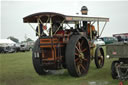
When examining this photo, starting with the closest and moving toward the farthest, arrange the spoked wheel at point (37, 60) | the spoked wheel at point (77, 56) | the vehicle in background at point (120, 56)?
the vehicle in background at point (120, 56)
the spoked wheel at point (77, 56)
the spoked wheel at point (37, 60)

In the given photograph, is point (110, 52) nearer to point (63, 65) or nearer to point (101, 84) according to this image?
point (101, 84)

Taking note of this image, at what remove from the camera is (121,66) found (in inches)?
308

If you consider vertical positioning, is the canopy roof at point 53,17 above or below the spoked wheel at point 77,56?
above

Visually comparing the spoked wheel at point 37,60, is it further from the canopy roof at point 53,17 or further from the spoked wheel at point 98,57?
the spoked wheel at point 98,57

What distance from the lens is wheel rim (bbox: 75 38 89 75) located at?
986cm

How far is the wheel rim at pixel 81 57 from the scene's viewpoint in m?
9.86

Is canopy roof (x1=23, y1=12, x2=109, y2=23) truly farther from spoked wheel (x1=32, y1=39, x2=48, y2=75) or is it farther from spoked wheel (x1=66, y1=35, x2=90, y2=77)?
spoked wheel (x1=32, y1=39, x2=48, y2=75)

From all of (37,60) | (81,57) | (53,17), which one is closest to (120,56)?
(81,57)

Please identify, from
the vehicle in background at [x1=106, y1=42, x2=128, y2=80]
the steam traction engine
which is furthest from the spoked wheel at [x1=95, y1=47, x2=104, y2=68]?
the vehicle in background at [x1=106, y1=42, x2=128, y2=80]

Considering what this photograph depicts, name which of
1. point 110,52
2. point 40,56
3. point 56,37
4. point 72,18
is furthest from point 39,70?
point 110,52

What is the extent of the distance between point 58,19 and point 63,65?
1.77m

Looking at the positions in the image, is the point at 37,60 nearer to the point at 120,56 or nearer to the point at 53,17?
the point at 53,17

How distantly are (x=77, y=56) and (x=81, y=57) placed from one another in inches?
6.4

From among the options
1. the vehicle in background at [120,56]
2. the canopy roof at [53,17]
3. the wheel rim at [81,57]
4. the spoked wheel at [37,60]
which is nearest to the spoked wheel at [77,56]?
the wheel rim at [81,57]
